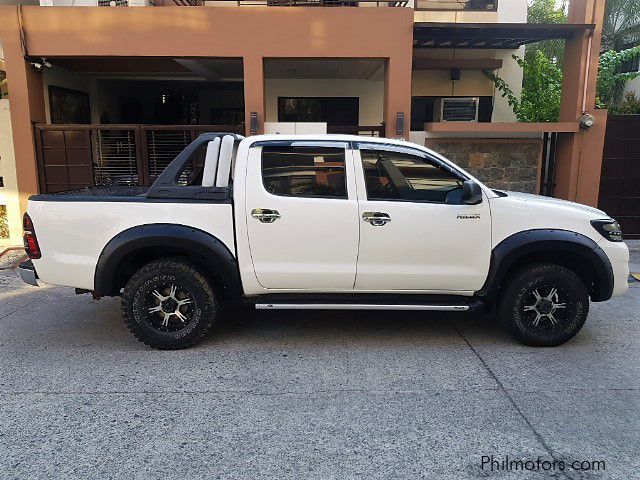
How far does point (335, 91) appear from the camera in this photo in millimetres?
13039

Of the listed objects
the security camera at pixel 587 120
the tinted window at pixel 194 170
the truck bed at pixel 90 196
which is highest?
the security camera at pixel 587 120

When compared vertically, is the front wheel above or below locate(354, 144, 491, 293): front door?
below

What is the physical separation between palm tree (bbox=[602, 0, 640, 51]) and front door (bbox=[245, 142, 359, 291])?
17.4m

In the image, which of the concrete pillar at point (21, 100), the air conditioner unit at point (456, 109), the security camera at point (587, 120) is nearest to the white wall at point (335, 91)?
the air conditioner unit at point (456, 109)

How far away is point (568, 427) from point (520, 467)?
25.9 inches

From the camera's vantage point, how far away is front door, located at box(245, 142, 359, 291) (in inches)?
184

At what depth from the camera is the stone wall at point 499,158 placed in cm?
→ 944

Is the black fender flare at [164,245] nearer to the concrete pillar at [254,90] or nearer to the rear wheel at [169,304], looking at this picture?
the rear wheel at [169,304]

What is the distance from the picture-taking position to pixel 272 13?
28.6 ft

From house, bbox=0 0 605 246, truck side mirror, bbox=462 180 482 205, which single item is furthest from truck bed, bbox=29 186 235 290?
house, bbox=0 0 605 246

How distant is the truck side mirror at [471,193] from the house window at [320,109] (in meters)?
8.88

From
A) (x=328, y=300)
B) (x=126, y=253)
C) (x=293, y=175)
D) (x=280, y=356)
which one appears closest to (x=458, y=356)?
(x=328, y=300)

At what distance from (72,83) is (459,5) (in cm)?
877

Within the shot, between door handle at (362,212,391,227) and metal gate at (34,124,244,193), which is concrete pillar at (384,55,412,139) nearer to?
metal gate at (34,124,244,193)
